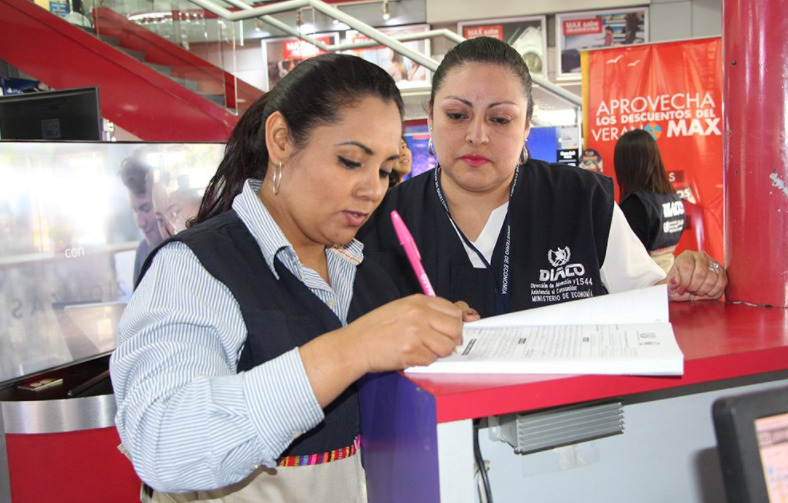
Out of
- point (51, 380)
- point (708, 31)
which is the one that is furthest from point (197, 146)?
point (708, 31)

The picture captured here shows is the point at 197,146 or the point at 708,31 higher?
the point at 708,31

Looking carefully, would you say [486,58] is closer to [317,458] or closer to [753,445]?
[317,458]

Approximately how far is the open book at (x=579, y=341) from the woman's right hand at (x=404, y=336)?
2 centimetres

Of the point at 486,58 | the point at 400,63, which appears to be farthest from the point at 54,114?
the point at 400,63

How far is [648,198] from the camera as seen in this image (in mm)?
3742

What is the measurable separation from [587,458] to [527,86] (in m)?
1.00

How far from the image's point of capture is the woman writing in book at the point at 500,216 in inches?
64.9

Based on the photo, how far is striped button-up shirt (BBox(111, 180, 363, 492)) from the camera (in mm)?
797

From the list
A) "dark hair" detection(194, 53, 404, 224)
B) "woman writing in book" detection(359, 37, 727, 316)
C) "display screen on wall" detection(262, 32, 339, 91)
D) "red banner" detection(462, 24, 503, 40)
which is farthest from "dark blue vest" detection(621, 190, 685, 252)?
"red banner" detection(462, 24, 503, 40)

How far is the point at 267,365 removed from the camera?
32.5 inches

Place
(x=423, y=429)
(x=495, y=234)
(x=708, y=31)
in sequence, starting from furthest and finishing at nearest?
1. (x=708, y=31)
2. (x=495, y=234)
3. (x=423, y=429)

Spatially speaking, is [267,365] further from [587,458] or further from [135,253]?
[135,253]

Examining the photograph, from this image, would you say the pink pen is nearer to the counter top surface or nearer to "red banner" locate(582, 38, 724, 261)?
the counter top surface

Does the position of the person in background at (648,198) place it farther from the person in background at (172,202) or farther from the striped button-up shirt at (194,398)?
the striped button-up shirt at (194,398)
